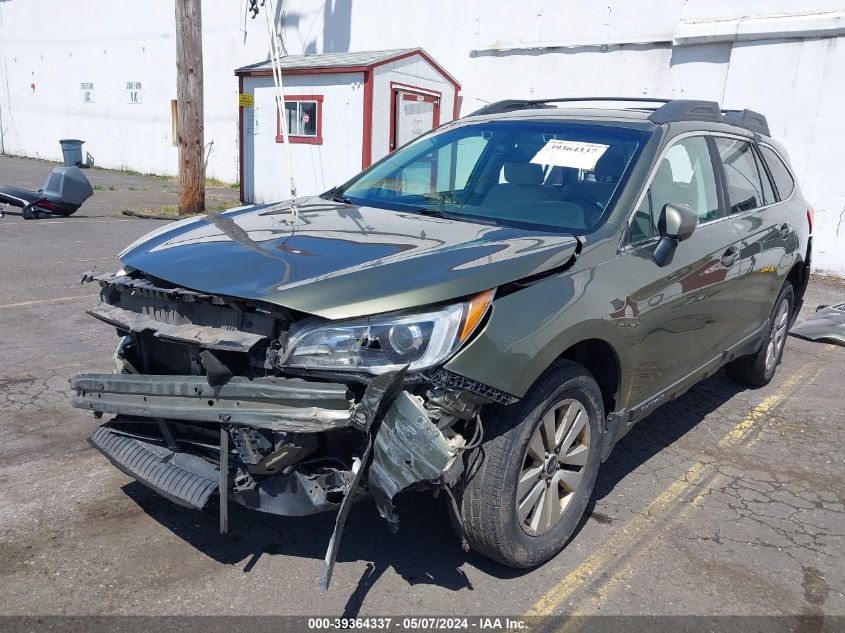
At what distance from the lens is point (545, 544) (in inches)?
120

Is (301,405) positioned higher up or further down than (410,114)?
further down

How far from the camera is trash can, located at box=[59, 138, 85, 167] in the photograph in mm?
22953

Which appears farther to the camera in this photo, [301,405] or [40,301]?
[40,301]

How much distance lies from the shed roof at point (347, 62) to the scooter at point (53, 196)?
14.1 feet

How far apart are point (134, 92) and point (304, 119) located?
998 centimetres

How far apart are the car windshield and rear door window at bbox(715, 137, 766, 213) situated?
96cm

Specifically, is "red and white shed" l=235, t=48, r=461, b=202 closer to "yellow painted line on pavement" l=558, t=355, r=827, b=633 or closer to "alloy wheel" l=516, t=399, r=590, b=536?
"yellow painted line on pavement" l=558, t=355, r=827, b=633

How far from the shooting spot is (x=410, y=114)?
13836mm

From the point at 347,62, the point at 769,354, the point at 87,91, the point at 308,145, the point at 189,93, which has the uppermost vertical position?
the point at 347,62

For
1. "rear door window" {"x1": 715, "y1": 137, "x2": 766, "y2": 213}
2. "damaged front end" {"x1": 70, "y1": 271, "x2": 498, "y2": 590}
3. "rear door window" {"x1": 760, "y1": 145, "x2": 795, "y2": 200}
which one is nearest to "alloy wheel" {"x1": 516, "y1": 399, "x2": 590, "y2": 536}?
"damaged front end" {"x1": 70, "y1": 271, "x2": 498, "y2": 590}

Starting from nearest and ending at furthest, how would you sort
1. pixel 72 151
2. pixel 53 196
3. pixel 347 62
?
pixel 53 196 → pixel 347 62 → pixel 72 151

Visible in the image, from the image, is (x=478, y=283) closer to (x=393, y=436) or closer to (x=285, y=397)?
(x=393, y=436)

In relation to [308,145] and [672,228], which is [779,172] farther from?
[308,145]

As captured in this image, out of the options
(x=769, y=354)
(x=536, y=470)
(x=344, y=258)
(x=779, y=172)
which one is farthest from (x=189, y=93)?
(x=536, y=470)
